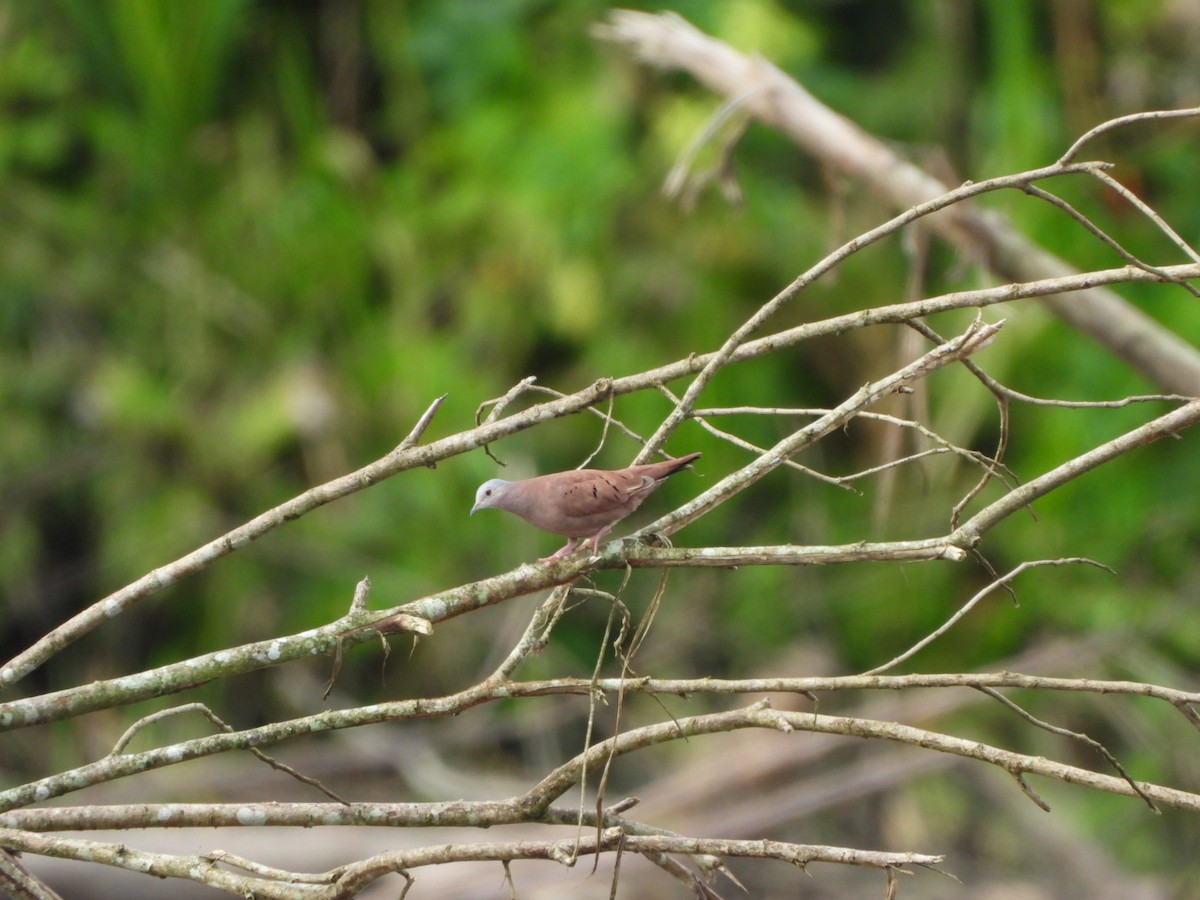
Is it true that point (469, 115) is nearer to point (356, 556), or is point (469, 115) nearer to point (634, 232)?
point (634, 232)

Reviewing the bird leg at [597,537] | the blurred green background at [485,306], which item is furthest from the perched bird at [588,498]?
the blurred green background at [485,306]

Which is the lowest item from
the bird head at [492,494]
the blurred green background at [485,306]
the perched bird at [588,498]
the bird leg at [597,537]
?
the blurred green background at [485,306]

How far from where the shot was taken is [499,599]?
254 centimetres

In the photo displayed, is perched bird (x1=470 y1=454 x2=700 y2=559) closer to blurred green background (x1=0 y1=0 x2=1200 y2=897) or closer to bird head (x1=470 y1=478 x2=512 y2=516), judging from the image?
bird head (x1=470 y1=478 x2=512 y2=516)

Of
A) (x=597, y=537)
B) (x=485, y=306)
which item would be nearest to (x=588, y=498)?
(x=597, y=537)

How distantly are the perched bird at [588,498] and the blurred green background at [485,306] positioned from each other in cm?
502

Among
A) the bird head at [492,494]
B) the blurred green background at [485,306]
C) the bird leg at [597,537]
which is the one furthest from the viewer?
the blurred green background at [485,306]

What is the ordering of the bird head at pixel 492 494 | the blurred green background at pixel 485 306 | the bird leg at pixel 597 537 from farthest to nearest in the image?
1. the blurred green background at pixel 485 306
2. the bird head at pixel 492 494
3. the bird leg at pixel 597 537

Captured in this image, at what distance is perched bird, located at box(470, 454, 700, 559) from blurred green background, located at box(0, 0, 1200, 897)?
5.02m

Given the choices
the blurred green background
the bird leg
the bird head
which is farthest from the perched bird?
the blurred green background

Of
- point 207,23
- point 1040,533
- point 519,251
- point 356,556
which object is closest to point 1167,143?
point 1040,533

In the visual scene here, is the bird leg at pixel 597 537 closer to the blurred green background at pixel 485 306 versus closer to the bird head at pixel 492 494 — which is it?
the bird head at pixel 492 494

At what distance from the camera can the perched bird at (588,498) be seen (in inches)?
106

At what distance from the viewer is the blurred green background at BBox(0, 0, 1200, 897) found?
7.94m
